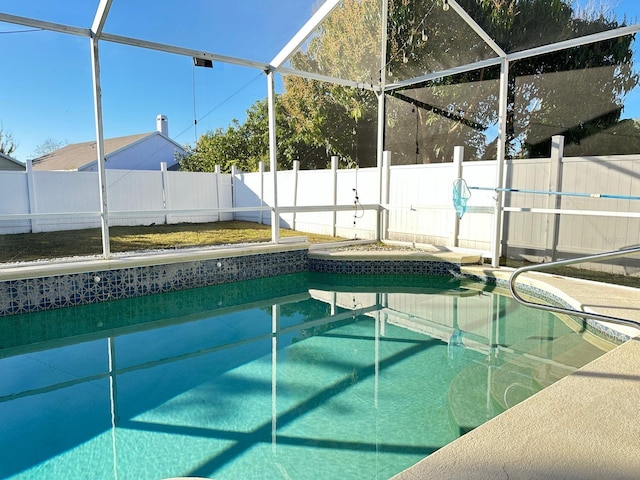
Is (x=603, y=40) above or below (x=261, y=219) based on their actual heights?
above

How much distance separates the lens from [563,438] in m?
1.79

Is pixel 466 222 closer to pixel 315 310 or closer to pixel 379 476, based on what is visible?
pixel 315 310

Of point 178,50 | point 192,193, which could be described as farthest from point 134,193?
point 178,50

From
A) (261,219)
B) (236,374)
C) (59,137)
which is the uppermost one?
(59,137)

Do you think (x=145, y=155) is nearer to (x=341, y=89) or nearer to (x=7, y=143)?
(x=7, y=143)

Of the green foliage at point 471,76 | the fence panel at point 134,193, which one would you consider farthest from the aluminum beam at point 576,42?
the fence panel at point 134,193

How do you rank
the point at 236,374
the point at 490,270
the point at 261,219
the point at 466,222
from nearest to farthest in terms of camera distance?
the point at 236,374 → the point at 490,270 → the point at 466,222 → the point at 261,219

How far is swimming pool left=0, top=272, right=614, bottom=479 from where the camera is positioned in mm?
2246

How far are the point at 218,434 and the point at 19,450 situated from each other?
1024 mm

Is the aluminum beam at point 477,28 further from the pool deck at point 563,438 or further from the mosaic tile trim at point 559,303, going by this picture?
the pool deck at point 563,438

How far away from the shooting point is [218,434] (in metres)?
2.43

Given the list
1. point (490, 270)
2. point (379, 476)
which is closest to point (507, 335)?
point (490, 270)

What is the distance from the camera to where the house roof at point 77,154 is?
12.6 metres

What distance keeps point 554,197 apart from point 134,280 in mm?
5500
